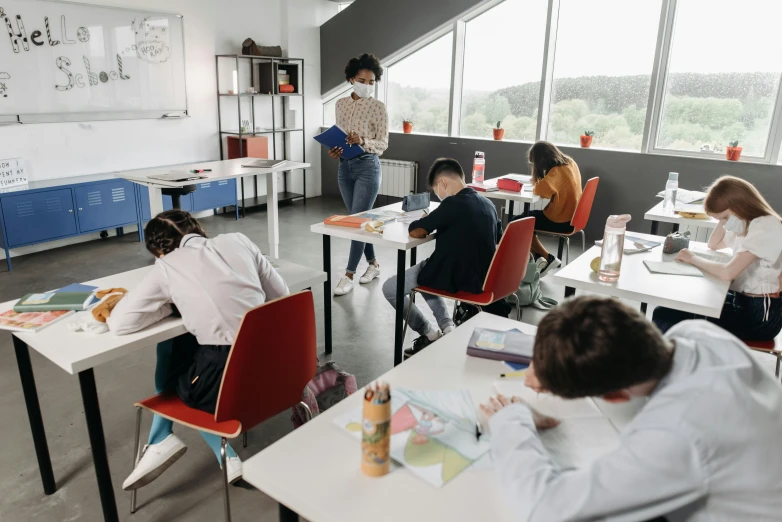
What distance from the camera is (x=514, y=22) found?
628cm

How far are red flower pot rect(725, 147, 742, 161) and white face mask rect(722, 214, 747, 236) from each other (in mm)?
3247

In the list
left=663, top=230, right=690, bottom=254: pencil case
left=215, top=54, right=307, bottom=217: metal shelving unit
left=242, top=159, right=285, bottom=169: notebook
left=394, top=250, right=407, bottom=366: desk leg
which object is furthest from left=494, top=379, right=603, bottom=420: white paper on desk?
left=215, top=54, right=307, bottom=217: metal shelving unit

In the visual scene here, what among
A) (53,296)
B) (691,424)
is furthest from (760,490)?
(53,296)

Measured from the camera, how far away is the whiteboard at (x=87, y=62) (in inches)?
190

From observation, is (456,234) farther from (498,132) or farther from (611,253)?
(498,132)

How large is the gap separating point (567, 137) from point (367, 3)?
3016 millimetres

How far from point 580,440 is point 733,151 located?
4933 millimetres

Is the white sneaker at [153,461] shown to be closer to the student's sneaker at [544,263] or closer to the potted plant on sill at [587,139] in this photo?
the student's sneaker at [544,263]

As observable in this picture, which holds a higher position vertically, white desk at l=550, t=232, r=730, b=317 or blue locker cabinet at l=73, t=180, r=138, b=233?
white desk at l=550, t=232, r=730, b=317

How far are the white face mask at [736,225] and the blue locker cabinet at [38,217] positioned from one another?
505cm

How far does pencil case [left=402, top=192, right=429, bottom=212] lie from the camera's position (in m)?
3.63

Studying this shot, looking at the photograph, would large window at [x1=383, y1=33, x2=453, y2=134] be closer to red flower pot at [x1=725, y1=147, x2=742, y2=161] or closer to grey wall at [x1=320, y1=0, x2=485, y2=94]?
grey wall at [x1=320, y1=0, x2=485, y2=94]

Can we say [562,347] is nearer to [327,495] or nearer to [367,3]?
[327,495]

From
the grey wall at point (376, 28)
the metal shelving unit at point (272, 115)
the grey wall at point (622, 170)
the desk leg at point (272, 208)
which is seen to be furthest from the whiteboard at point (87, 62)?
the grey wall at point (622, 170)
